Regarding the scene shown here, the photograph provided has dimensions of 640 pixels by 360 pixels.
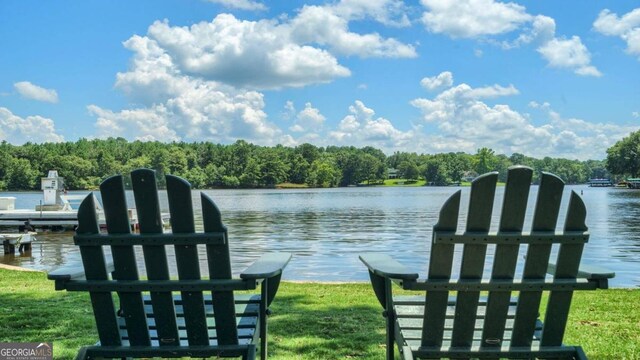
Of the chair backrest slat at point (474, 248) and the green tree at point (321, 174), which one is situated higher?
the chair backrest slat at point (474, 248)

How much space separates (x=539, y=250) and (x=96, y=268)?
2160 mm

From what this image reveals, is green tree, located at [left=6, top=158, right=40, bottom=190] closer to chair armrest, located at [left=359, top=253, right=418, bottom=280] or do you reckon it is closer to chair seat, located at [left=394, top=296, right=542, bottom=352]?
chair armrest, located at [left=359, top=253, right=418, bottom=280]

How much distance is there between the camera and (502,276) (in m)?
2.81

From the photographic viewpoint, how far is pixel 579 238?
2750 millimetres

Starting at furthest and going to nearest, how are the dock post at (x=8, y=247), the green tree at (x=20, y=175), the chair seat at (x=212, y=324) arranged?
the green tree at (x=20, y=175) → the dock post at (x=8, y=247) → the chair seat at (x=212, y=324)

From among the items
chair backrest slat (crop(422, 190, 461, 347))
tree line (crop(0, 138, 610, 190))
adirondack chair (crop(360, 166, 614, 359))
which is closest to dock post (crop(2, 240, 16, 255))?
adirondack chair (crop(360, 166, 614, 359))

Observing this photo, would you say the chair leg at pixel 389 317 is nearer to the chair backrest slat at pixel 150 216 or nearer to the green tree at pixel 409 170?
the chair backrest slat at pixel 150 216

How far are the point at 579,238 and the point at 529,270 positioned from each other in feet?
0.91

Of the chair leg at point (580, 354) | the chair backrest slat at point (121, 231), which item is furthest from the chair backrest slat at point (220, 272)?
the chair leg at point (580, 354)

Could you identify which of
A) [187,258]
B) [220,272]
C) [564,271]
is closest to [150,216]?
[187,258]

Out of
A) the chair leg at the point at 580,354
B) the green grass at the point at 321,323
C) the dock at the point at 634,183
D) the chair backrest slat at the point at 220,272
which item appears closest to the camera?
the chair backrest slat at the point at 220,272

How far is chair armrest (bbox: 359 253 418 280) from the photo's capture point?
2.75 metres

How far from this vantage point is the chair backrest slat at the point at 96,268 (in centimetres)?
282

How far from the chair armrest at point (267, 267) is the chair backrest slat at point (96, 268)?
2.31 feet
